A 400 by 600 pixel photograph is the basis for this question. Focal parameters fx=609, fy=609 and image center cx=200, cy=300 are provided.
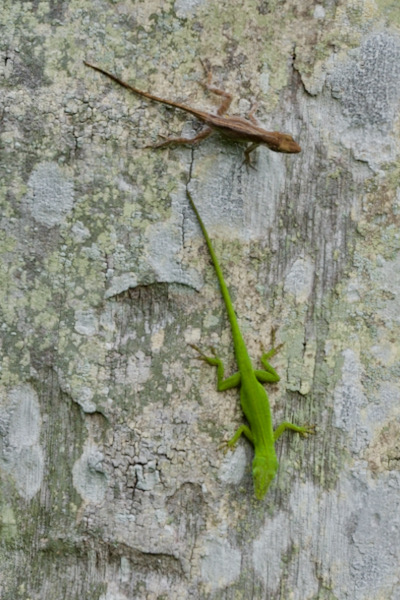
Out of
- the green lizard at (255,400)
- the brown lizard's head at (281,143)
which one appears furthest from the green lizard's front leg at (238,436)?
the brown lizard's head at (281,143)

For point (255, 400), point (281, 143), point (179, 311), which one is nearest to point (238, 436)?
point (255, 400)

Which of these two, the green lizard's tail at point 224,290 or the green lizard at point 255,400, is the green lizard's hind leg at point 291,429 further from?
the green lizard's tail at point 224,290

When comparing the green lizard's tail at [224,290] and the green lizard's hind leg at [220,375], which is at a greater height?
the green lizard's tail at [224,290]

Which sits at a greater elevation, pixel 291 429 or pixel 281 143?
pixel 281 143

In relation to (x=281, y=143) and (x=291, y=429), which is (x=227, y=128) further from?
(x=291, y=429)

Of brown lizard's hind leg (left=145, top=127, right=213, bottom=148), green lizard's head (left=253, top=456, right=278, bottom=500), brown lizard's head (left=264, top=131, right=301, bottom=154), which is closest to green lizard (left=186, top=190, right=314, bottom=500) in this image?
green lizard's head (left=253, top=456, right=278, bottom=500)

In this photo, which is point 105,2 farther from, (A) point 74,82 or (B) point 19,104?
(B) point 19,104

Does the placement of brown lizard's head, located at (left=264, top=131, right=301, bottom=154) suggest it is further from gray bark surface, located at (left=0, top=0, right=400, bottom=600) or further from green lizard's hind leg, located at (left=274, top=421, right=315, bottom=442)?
green lizard's hind leg, located at (left=274, top=421, right=315, bottom=442)
